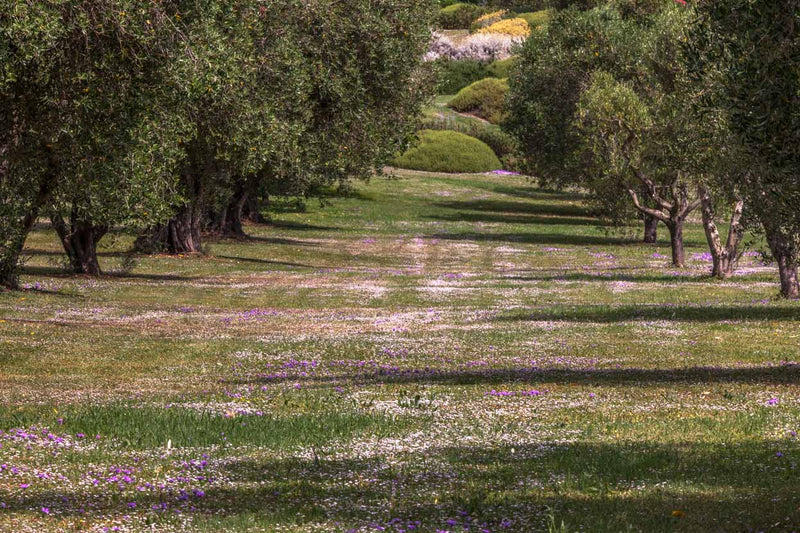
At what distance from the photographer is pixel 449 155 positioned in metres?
110

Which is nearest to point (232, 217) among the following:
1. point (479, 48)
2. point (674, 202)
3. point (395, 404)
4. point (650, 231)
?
point (674, 202)

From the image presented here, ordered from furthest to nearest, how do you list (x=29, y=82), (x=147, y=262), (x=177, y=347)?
1. (x=147, y=262)
2. (x=177, y=347)
3. (x=29, y=82)

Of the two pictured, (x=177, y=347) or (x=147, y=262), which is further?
(x=147, y=262)

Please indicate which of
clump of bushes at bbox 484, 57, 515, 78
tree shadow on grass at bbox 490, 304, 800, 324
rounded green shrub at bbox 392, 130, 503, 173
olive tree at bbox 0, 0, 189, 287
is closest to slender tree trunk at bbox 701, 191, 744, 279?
tree shadow on grass at bbox 490, 304, 800, 324

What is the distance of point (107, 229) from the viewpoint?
36.6 metres

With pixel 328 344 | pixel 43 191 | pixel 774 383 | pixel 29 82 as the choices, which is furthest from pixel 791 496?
pixel 43 191

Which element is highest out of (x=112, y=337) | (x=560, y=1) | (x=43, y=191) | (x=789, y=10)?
(x=560, y=1)

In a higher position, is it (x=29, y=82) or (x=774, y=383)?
(x=29, y=82)

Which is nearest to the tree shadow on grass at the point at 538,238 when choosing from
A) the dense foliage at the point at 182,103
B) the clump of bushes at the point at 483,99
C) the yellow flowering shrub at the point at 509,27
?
the dense foliage at the point at 182,103

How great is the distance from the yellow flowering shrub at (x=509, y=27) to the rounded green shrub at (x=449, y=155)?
3185cm

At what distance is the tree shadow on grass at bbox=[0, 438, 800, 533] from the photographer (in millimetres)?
8336

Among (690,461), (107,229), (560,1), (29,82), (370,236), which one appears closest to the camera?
(690,461)

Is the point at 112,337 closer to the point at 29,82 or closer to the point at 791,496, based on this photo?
the point at 29,82

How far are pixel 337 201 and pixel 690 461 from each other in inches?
2928
